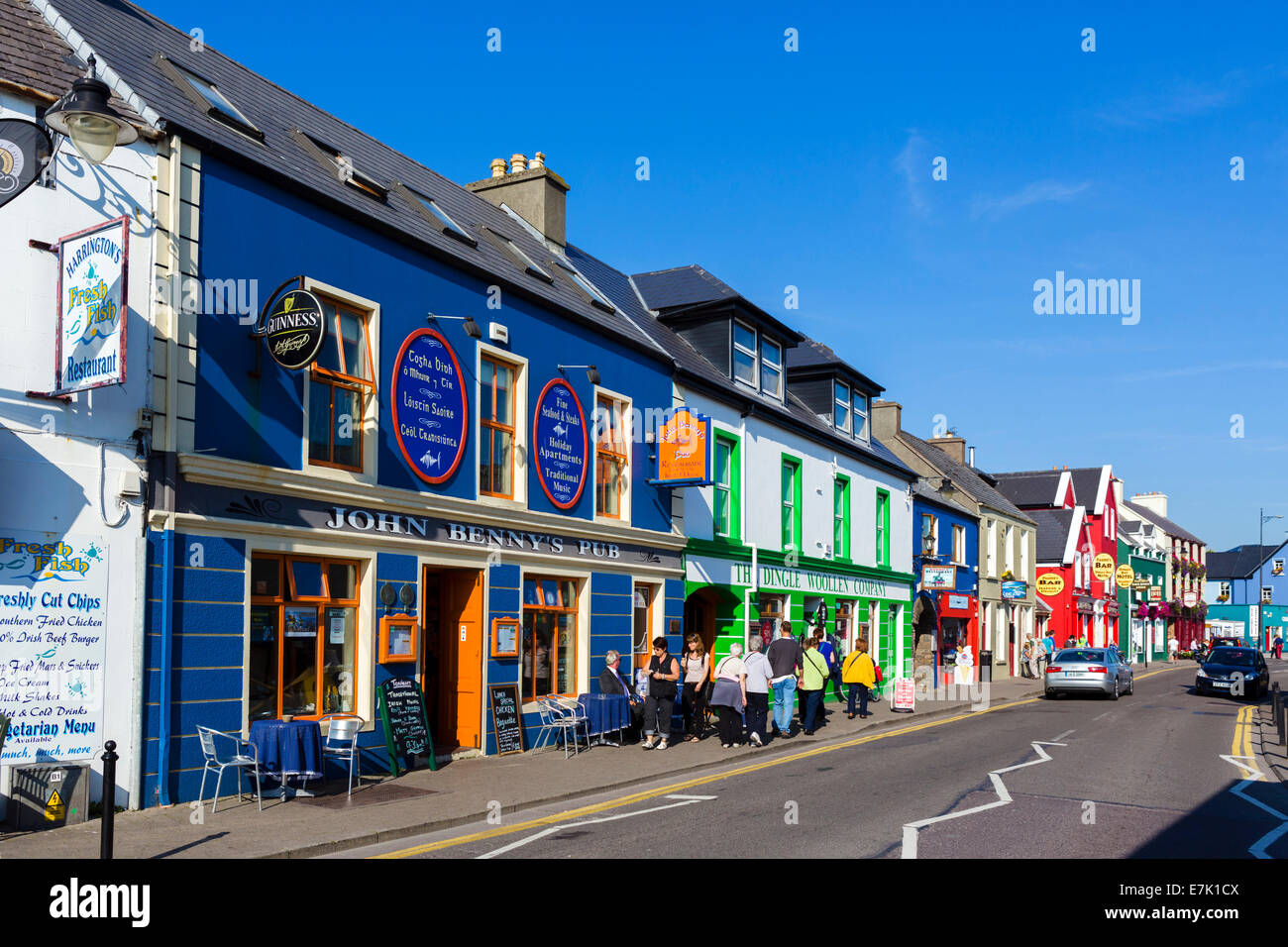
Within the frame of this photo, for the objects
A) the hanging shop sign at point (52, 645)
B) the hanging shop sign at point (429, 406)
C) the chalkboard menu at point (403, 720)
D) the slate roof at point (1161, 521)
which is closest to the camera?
the hanging shop sign at point (52, 645)

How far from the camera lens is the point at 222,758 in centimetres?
1098

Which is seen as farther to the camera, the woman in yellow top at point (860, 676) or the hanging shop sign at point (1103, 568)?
the hanging shop sign at point (1103, 568)

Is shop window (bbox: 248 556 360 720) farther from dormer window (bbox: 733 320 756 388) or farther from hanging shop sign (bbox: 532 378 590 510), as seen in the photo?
dormer window (bbox: 733 320 756 388)

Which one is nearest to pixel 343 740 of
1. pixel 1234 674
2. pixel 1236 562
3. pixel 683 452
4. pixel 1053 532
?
pixel 683 452

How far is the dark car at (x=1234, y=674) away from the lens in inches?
1220

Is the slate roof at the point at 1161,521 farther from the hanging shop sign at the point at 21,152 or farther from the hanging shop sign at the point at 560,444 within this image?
the hanging shop sign at the point at 21,152

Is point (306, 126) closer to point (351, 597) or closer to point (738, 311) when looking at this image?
point (351, 597)

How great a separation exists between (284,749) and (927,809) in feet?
21.3

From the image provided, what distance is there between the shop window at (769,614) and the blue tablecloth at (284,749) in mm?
14247

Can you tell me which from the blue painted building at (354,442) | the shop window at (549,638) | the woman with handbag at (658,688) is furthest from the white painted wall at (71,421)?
the woman with handbag at (658,688)

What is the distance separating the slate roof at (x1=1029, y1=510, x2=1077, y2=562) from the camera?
55.1m

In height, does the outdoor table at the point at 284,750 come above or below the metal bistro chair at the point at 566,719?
above
